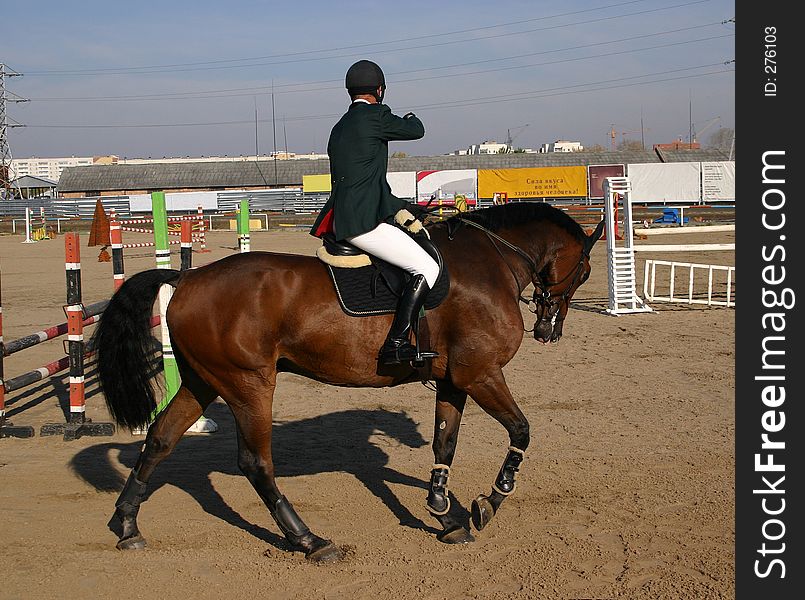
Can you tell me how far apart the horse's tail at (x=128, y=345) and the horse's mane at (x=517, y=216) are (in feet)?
7.24

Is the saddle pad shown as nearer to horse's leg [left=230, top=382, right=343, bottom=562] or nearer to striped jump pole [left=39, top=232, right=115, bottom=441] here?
horse's leg [left=230, top=382, right=343, bottom=562]

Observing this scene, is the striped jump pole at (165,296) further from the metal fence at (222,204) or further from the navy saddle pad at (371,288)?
the metal fence at (222,204)

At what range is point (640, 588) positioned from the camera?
462 cm

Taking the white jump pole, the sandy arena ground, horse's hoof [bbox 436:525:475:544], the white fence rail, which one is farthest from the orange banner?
horse's hoof [bbox 436:525:475:544]

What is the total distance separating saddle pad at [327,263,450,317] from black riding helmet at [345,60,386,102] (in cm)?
114

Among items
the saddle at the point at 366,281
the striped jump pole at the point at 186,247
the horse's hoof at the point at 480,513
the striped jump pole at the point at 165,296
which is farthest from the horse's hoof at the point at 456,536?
the striped jump pole at the point at 186,247

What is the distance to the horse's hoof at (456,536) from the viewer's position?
5.43m

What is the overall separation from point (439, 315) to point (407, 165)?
195ft

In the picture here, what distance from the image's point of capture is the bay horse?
17.7 feet

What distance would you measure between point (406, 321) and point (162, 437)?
182cm

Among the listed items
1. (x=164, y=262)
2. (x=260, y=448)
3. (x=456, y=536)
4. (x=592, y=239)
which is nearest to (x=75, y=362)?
(x=164, y=262)
